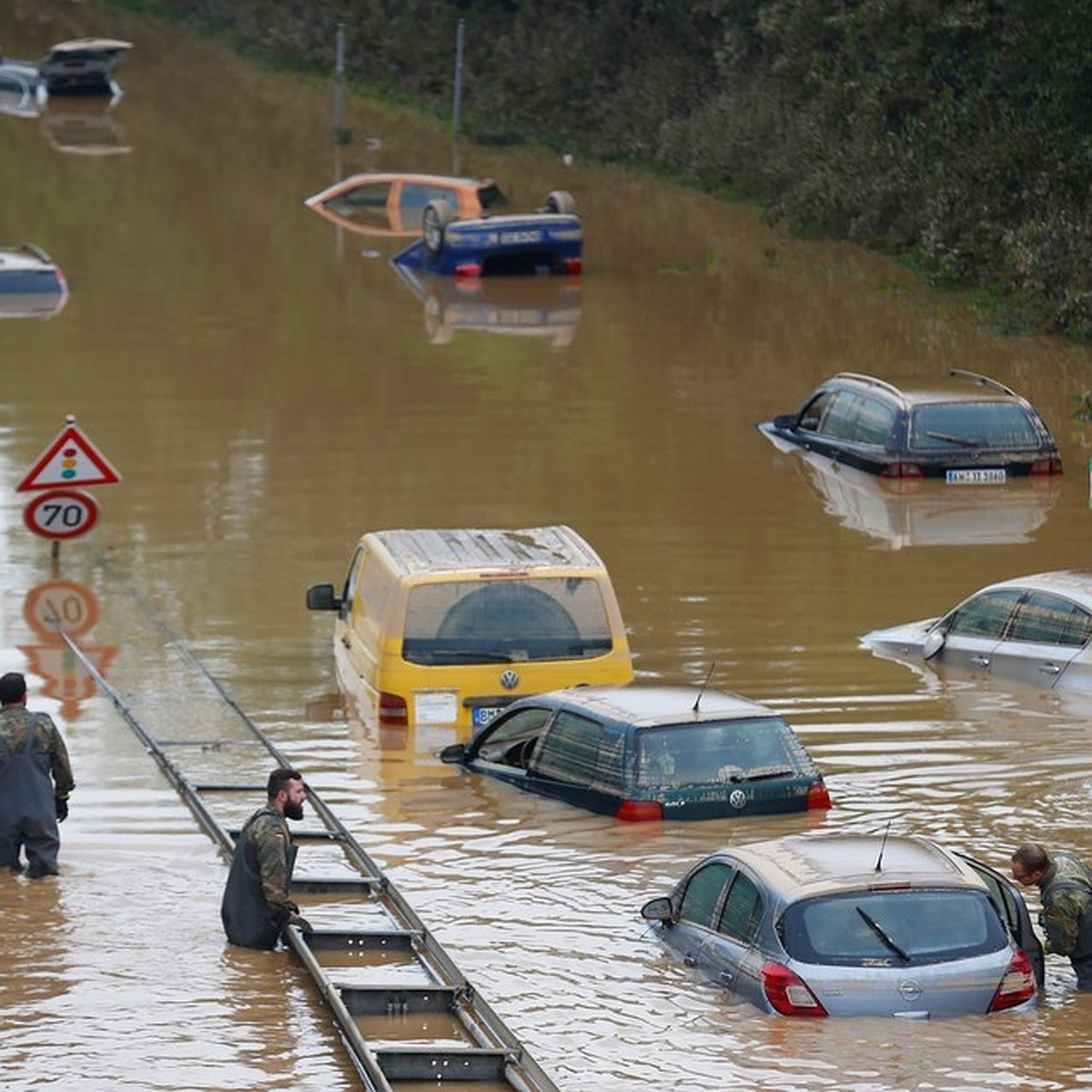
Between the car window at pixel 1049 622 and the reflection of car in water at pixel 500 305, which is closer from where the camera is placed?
the car window at pixel 1049 622

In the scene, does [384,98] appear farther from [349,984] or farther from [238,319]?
[349,984]

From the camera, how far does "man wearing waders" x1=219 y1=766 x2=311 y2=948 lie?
16.0 meters

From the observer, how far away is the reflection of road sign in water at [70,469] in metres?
27.1

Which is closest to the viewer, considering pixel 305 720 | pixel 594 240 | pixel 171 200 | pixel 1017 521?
pixel 305 720

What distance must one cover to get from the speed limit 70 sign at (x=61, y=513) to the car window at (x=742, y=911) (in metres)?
13.6

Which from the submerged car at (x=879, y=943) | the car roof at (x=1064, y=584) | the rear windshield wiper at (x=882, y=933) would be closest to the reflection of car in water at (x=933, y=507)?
the car roof at (x=1064, y=584)

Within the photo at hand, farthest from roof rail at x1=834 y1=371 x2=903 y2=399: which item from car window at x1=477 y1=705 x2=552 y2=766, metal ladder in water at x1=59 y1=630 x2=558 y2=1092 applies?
metal ladder in water at x1=59 y1=630 x2=558 y2=1092

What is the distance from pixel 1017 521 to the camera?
29797 millimetres

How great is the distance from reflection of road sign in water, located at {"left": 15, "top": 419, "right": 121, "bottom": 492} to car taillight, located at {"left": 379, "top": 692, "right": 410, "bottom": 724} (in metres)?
6.60

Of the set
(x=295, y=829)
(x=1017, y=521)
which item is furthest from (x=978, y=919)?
(x=1017, y=521)

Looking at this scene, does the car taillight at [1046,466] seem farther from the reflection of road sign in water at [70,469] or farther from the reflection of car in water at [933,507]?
the reflection of road sign in water at [70,469]

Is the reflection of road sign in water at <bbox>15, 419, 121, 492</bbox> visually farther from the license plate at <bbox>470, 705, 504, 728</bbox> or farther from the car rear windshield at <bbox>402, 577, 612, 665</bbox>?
the license plate at <bbox>470, 705, 504, 728</bbox>

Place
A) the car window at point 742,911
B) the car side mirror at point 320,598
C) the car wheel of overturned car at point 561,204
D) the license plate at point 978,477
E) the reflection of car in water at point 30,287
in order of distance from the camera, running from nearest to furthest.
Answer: the car window at point 742,911 → the car side mirror at point 320,598 → the license plate at point 978,477 → the reflection of car in water at point 30,287 → the car wheel of overturned car at point 561,204

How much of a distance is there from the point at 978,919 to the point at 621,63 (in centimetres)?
5365
